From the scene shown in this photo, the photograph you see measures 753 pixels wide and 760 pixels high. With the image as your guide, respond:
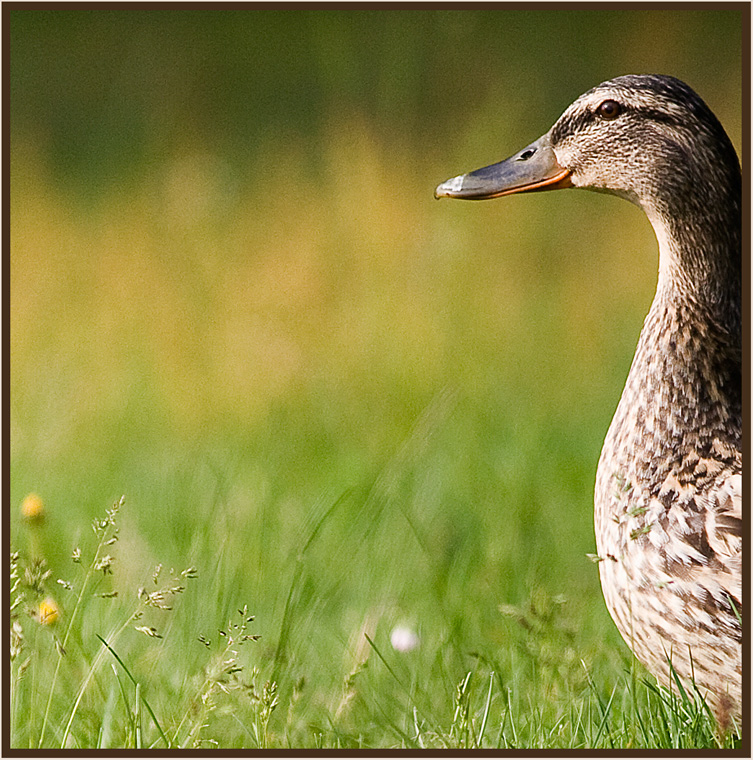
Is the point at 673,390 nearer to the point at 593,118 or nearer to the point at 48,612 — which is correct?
the point at 593,118

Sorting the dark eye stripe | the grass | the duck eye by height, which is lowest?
the grass

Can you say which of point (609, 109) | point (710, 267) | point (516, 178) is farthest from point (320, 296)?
point (710, 267)

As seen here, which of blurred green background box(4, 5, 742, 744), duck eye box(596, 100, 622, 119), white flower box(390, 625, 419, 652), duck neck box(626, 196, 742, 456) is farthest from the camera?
blurred green background box(4, 5, 742, 744)

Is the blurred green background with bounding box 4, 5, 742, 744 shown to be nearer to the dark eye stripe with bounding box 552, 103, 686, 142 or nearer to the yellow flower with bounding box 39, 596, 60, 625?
the dark eye stripe with bounding box 552, 103, 686, 142

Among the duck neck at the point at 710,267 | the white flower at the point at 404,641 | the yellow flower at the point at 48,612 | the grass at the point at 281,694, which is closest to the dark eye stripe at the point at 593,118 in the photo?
the duck neck at the point at 710,267

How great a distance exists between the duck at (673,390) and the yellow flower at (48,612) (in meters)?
0.98

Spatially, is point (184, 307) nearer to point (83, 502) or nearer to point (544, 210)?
point (83, 502)

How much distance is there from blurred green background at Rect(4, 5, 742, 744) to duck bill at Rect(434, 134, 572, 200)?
564 millimetres

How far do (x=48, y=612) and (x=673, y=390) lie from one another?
1241mm

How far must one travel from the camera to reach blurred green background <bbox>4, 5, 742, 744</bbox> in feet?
10.1

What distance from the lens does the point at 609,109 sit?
236cm

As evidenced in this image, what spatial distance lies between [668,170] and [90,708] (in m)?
1.54

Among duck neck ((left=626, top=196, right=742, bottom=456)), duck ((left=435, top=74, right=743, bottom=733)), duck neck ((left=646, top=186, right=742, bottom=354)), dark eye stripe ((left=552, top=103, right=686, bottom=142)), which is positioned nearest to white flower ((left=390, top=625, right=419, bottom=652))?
duck ((left=435, top=74, right=743, bottom=733))

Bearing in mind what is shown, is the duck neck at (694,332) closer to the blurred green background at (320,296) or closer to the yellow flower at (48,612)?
the blurred green background at (320,296)
